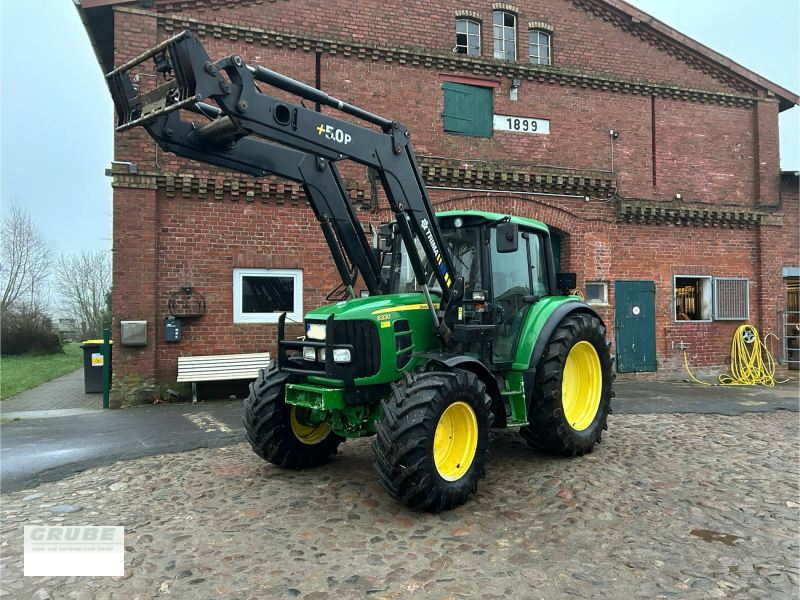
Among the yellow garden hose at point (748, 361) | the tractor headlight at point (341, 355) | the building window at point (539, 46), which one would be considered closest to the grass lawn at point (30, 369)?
the tractor headlight at point (341, 355)

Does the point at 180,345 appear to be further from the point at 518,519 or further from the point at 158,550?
the point at 518,519

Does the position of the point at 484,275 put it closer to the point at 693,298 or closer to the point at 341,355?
the point at 341,355

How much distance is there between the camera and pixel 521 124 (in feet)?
38.4

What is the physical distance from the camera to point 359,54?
34.8 ft

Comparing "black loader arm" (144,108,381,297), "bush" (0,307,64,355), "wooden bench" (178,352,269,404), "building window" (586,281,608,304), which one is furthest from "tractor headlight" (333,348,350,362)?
"bush" (0,307,64,355)

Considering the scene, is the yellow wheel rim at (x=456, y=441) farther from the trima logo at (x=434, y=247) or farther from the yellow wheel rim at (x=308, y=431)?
the yellow wheel rim at (x=308, y=431)

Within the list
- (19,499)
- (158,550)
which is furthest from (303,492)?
(19,499)

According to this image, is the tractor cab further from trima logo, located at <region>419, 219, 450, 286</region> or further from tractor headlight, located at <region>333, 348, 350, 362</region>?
tractor headlight, located at <region>333, 348, 350, 362</region>

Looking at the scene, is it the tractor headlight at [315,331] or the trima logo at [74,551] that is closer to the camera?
the trima logo at [74,551]

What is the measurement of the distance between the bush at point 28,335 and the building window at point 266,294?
1774cm

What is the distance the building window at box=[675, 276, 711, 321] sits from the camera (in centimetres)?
1280

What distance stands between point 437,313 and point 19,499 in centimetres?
389

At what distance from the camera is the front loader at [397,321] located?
3990mm

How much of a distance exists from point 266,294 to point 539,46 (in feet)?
25.5
